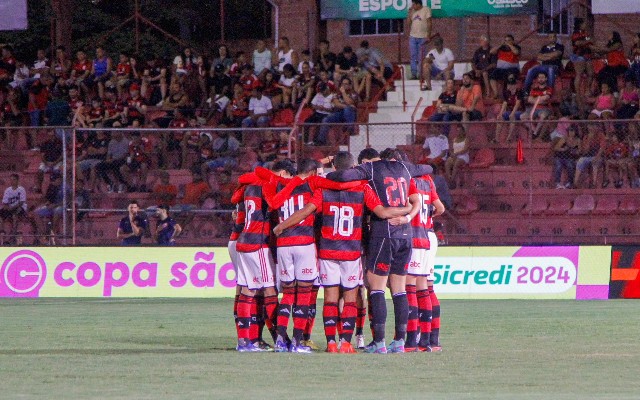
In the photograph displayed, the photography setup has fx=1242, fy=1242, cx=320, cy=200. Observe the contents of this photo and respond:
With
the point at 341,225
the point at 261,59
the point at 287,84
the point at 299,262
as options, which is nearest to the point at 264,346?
the point at 299,262

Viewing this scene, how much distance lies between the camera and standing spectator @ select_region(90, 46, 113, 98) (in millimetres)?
29188

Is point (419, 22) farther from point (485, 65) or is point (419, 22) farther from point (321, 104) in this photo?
point (321, 104)

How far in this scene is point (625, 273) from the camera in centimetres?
2139

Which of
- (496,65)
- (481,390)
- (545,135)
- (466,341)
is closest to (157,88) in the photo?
(496,65)

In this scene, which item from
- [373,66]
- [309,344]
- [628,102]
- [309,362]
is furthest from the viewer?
[373,66]

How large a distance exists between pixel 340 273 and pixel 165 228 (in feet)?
35.4

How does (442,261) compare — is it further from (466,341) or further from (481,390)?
(481,390)

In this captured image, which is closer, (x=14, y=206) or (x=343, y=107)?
(x=14, y=206)

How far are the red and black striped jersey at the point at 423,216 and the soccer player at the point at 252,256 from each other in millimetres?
1380

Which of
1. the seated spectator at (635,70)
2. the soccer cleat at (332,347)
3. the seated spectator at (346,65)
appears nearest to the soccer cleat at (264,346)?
the soccer cleat at (332,347)

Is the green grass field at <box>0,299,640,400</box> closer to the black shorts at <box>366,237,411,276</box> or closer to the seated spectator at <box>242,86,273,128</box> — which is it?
the black shorts at <box>366,237,411,276</box>

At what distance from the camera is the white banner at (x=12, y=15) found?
29016 mm

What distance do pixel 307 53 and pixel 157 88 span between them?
3646 mm

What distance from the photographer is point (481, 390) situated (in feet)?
31.4
